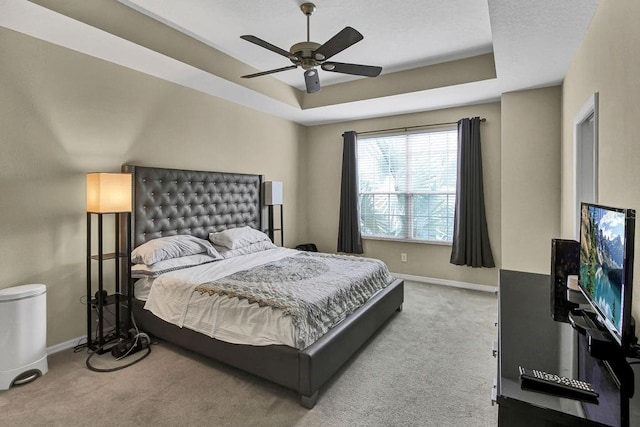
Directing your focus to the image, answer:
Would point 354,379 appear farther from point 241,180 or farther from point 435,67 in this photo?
point 435,67

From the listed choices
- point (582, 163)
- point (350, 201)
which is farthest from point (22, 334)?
point (582, 163)

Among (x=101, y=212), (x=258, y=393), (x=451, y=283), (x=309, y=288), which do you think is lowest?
(x=258, y=393)

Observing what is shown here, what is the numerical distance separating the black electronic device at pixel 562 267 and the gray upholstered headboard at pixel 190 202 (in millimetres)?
3401

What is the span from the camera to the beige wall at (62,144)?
8.07 feet

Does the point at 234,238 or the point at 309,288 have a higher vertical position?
the point at 234,238

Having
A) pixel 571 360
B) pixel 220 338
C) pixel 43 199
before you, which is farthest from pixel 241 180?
pixel 571 360

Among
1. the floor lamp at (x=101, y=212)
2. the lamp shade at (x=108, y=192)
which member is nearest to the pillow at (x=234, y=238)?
the floor lamp at (x=101, y=212)

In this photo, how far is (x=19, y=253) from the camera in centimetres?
251

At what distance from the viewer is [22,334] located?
226 cm

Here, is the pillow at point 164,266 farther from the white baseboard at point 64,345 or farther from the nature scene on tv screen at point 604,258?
the nature scene on tv screen at point 604,258

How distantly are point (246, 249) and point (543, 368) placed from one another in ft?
10.5

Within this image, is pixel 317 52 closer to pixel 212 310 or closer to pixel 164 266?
pixel 212 310

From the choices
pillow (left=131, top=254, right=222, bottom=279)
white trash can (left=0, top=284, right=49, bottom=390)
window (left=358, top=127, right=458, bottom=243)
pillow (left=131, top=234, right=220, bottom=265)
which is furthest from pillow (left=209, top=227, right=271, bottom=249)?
window (left=358, top=127, right=458, bottom=243)

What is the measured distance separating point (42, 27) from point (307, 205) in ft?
13.6
